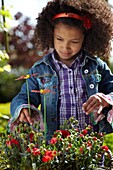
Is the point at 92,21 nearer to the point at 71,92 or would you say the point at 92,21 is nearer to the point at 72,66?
the point at 72,66

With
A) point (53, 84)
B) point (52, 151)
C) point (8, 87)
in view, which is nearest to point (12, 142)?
point (52, 151)

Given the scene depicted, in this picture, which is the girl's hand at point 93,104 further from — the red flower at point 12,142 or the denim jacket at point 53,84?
the red flower at point 12,142

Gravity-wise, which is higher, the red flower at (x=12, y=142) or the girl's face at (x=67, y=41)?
the girl's face at (x=67, y=41)

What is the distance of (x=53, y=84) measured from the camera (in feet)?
11.8

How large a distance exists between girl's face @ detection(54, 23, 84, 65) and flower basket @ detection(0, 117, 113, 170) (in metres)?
0.63

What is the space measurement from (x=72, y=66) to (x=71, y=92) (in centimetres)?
20

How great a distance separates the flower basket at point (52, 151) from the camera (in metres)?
2.72

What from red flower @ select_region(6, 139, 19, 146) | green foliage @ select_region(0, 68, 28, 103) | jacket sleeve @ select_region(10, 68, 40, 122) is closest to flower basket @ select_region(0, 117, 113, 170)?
red flower @ select_region(6, 139, 19, 146)

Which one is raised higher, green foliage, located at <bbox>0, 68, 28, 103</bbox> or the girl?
the girl

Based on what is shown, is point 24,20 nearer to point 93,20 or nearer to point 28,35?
point 28,35

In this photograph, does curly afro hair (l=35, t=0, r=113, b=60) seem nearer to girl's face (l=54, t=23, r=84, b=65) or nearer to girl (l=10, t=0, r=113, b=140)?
girl (l=10, t=0, r=113, b=140)

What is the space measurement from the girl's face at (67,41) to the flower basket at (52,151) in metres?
0.63

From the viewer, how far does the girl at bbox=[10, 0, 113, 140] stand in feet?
11.5

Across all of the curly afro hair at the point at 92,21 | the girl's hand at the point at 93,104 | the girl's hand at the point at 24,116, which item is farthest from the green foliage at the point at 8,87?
the girl's hand at the point at 93,104
